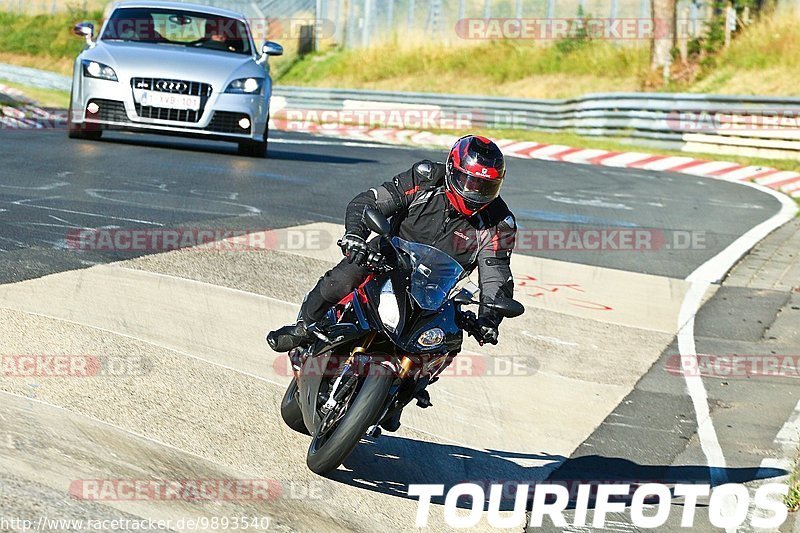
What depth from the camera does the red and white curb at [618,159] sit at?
67.5ft

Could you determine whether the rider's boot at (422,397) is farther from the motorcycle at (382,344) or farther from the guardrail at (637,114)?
the guardrail at (637,114)

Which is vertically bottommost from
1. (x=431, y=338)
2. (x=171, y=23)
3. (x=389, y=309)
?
(x=431, y=338)

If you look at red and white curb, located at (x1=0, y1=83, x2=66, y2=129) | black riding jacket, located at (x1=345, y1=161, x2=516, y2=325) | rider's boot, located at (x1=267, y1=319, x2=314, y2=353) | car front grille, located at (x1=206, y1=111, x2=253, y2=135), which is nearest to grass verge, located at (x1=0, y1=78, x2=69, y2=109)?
red and white curb, located at (x1=0, y1=83, x2=66, y2=129)

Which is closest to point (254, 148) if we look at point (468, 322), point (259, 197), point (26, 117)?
point (259, 197)

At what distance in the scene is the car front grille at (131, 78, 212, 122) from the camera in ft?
47.3

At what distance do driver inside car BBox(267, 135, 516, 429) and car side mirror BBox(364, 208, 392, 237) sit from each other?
231mm

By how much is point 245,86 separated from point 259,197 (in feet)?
8.38

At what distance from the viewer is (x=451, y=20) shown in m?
40.5

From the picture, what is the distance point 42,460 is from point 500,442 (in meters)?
2.69

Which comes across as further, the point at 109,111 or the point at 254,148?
the point at 254,148

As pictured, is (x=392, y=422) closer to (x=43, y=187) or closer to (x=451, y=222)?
(x=451, y=222)

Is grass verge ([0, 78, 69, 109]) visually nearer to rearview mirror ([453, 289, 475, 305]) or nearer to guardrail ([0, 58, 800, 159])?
guardrail ([0, 58, 800, 159])

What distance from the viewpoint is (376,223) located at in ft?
17.0

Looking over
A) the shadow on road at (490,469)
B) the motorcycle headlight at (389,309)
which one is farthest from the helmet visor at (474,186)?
the shadow on road at (490,469)
